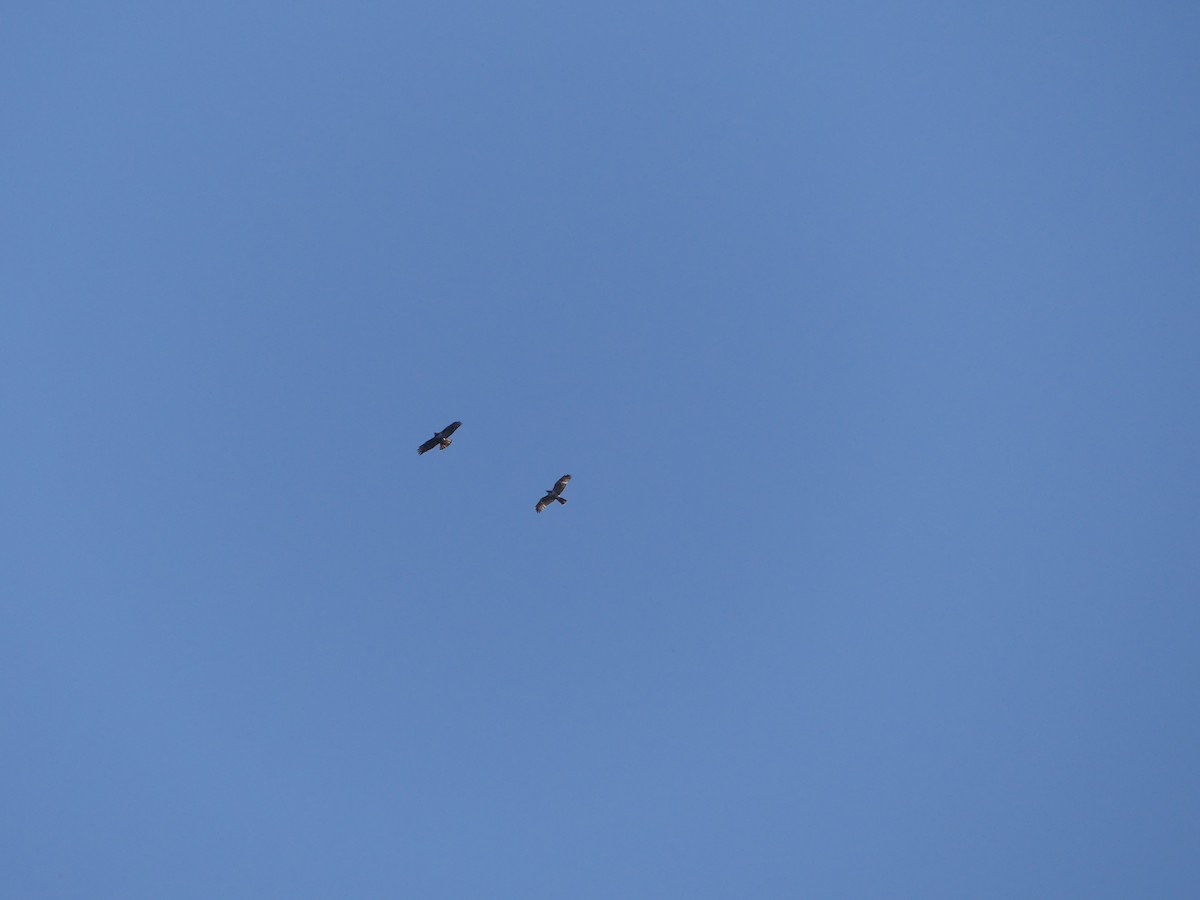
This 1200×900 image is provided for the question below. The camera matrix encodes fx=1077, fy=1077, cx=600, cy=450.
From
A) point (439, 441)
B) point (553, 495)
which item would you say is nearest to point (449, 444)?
point (439, 441)

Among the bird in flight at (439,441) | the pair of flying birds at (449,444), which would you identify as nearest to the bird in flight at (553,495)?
the pair of flying birds at (449,444)

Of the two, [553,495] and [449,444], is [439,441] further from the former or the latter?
[553,495]

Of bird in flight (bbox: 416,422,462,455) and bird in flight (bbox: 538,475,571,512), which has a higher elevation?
bird in flight (bbox: 538,475,571,512)

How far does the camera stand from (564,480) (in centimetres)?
6812

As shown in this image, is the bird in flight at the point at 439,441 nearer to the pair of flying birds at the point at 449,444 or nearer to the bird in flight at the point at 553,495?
the pair of flying birds at the point at 449,444

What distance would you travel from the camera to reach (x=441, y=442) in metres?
64.9

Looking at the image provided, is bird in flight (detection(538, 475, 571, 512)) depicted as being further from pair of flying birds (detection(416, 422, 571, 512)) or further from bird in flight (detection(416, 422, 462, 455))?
bird in flight (detection(416, 422, 462, 455))

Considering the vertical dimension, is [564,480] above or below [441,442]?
above

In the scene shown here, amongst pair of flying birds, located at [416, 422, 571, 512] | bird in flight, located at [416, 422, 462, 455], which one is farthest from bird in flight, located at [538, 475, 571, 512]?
bird in flight, located at [416, 422, 462, 455]

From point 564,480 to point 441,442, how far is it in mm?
8338

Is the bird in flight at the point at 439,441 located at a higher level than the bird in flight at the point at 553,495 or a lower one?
lower
